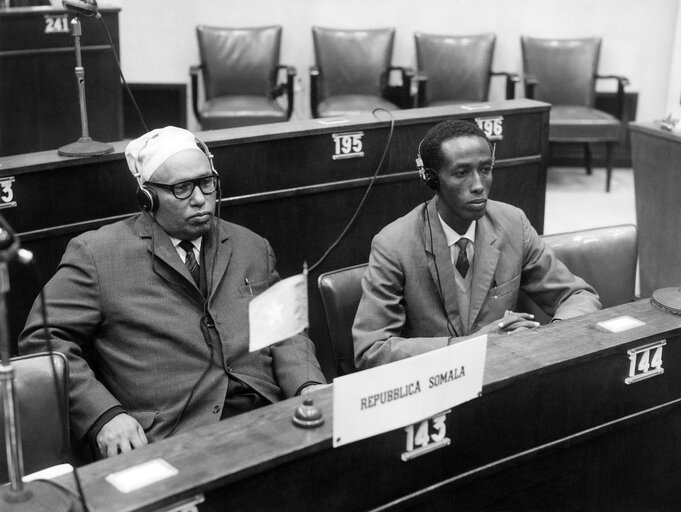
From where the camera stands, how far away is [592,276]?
98.3 inches

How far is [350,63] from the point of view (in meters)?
5.44

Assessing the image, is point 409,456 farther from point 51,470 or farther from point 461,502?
point 51,470

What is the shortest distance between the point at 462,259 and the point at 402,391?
90 centimetres

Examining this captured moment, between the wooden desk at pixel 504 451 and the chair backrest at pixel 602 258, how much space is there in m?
0.54

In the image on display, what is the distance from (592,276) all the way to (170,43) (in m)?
3.83

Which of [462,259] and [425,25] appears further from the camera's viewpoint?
[425,25]

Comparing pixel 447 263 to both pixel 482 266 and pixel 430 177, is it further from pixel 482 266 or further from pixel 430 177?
pixel 430 177

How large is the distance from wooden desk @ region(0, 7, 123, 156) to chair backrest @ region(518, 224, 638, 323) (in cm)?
298

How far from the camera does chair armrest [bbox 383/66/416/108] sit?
529 cm

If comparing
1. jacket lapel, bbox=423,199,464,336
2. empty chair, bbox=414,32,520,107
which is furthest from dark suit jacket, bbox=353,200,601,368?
empty chair, bbox=414,32,520,107

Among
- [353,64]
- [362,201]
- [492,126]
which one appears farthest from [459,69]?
[362,201]

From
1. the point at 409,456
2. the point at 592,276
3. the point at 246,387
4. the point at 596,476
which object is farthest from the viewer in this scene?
the point at 592,276

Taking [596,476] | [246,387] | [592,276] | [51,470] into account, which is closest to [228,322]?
[246,387]

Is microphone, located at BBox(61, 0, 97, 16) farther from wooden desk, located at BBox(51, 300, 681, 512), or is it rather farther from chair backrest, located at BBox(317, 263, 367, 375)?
wooden desk, located at BBox(51, 300, 681, 512)
